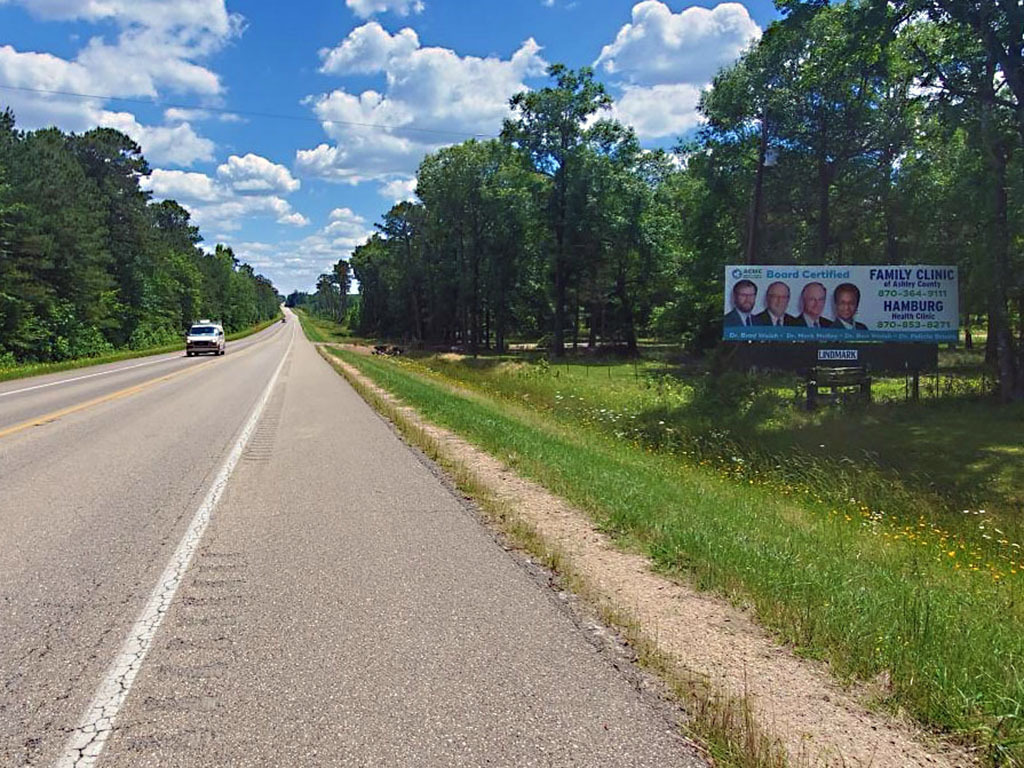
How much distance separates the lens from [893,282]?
2048cm

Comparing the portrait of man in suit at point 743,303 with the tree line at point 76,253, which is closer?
the portrait of man in suit at point 743,303

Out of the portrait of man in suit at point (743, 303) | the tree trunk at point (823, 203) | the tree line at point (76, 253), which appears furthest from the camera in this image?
the tree line at point (76, 253)

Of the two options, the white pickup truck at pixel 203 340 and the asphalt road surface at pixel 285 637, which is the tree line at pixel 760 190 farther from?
the white pickup truck at pixel 203 340

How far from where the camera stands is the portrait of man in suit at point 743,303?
2130 cm

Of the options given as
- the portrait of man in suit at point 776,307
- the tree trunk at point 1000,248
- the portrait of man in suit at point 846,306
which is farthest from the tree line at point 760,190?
the portrait of man in suit at point 776,307

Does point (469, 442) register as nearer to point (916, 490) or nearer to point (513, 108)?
point (916, 490)

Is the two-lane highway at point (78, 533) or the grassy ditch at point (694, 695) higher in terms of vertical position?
the two-lane highway at point (78, 533)

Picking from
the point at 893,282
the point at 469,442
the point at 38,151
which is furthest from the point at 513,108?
the point at 469,442

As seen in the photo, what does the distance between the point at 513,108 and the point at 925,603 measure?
4882cm

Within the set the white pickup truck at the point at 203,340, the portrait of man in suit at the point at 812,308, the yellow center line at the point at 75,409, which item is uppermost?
the portrait of man in suit at the point at 812,308

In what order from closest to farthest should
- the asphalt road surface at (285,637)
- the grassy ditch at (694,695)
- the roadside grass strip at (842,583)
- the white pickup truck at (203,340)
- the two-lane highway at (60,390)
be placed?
the grassy ditch at (694,695) < the asphalt road surface at (285,637) < the roadside grass strip at (842,583) < the two-lane highway at (60,390) < the white pickup truck at (203,340)

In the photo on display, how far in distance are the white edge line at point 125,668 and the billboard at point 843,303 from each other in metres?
17.8

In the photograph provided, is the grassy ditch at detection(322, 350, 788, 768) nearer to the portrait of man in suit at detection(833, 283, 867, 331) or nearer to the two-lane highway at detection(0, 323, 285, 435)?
the two-lane highway at detection(0, 323, 285, 435)

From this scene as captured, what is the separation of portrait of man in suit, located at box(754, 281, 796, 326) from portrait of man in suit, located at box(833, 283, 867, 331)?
48.5 inches
